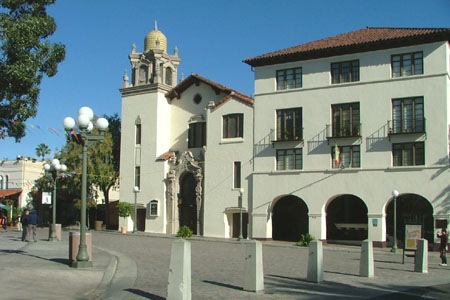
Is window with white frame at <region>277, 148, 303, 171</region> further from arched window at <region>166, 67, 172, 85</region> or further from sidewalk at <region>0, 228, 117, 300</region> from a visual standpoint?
sidewalk at <region>0, 228, 117, 300</region>

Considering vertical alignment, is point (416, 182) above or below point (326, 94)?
below

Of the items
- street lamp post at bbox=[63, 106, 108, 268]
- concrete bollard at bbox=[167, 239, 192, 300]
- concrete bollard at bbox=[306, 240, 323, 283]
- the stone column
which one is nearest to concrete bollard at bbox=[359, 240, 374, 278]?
concrete bollard at bbox=[306, 240, 323, 283]

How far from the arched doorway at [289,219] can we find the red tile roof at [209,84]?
7420 millimetres

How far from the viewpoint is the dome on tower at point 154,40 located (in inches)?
1806

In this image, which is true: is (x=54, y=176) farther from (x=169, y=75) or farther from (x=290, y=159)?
(x=169, y=75)

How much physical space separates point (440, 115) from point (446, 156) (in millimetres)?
2387

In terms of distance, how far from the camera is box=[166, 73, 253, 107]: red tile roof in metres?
39.1

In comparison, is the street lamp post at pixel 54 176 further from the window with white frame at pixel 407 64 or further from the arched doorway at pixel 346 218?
the window with white frame at pixel 407 64

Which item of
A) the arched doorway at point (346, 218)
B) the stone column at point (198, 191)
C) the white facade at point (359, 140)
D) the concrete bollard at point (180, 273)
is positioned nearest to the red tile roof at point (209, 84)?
the white facade at point (359, 140)

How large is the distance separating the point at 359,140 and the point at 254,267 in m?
23.4

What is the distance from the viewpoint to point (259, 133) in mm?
37688

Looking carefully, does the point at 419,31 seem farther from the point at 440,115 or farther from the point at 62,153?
the point at 62,153

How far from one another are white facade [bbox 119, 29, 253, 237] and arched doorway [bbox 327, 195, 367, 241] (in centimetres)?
636

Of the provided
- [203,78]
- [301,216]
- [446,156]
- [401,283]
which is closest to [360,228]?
[301,216]
